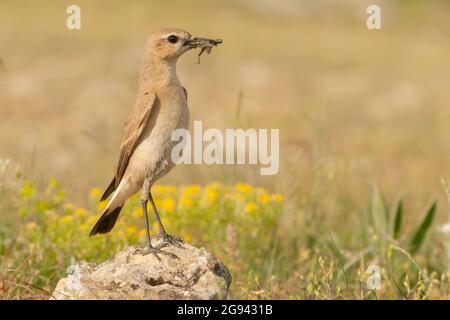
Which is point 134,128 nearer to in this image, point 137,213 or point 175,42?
point 175,42

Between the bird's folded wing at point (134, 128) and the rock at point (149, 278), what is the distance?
2.46ft

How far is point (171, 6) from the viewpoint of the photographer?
32.9m

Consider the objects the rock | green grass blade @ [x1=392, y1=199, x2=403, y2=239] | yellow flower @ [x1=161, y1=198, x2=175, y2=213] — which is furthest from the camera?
green grass blade @ [x1=392, y1=199, x2=403, y2=239]

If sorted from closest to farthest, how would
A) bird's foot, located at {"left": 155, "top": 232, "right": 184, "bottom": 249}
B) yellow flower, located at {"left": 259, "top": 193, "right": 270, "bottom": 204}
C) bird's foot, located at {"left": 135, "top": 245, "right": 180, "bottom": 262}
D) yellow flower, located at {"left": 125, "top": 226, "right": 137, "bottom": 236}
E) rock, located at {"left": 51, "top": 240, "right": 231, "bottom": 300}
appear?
rock, located at {"left": 51, "top": 240, "right": 231, "bottom": 300} < bird's foot, located at {"left": 135, "top": 245, "right": 180, "bottom": 262} < bird's foot, located at {"left": 155, "top": 232, "right": 184, "bottom": 249} < yellow flower, located at {"left": 125, "top": 226, "right": 137, "bottom": 236} < yellow flower, located at {"left": 259, "top": 193, "right": 270, "bottom": 204}

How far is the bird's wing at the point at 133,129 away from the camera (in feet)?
16.6

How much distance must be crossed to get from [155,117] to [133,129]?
0.57 ft

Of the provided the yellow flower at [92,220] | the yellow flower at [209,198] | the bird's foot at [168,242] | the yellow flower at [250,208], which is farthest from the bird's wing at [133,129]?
the yellow flower at [250,208]

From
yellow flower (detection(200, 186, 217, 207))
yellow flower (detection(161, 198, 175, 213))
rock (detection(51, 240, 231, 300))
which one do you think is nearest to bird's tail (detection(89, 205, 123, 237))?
rock (detection(51, 240, 231, 300))

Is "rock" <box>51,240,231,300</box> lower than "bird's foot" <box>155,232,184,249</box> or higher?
lower

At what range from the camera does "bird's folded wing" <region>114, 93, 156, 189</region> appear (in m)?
5.07

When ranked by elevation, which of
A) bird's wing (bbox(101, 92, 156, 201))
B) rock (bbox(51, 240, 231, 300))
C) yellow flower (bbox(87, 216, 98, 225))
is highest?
bird's wing (bbox(101, 92, 156, 201))

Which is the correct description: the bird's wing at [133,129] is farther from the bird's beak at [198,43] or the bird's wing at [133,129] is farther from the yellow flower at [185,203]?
the yellow flower at [185,203]

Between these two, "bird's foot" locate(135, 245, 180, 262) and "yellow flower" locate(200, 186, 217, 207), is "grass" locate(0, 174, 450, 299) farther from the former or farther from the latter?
"bird's foot" locate(135, 245, 180, 262)
